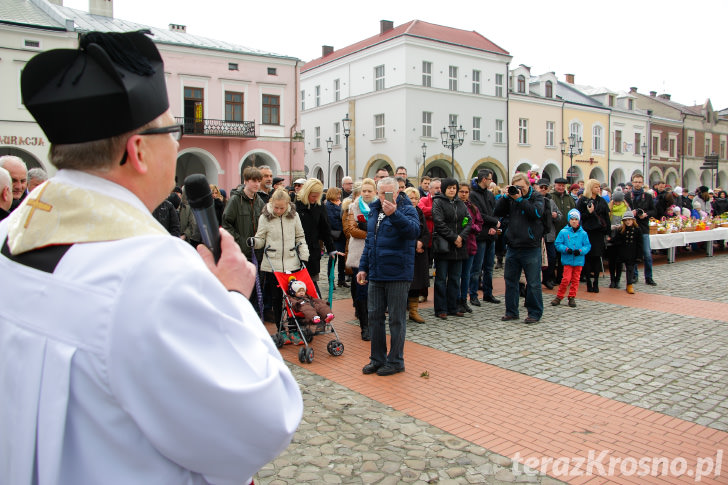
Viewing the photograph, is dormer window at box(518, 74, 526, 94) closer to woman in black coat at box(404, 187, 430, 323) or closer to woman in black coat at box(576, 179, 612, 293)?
woman in black coat at box(576, 179, 612, 293)

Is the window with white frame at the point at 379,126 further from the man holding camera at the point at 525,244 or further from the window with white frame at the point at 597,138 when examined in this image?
the man holding camera at the point at 525,244

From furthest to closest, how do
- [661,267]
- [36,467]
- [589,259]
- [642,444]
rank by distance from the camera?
[661,267] → [589,259] → [642,444] → [36,467]

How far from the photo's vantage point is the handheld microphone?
57.6 inches

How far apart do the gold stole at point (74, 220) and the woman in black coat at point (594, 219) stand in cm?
1055

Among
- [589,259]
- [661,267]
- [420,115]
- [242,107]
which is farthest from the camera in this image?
[420,115]

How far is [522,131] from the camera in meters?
40.4

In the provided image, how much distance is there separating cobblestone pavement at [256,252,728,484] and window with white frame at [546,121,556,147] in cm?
3420

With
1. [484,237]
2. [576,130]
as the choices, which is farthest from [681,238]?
[576,130]

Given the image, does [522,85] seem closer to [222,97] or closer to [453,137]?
[453,137]

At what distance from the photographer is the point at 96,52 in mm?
1188

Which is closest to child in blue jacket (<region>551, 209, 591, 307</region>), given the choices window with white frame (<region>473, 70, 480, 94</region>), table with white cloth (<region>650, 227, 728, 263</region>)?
table with white cloth (<region>650, 227, 728, 263</region>)

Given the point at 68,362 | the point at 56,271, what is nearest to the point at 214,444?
the point at 68,362

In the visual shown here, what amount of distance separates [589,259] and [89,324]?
1111 cm

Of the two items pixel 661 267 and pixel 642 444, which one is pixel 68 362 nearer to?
pixel 642 444
